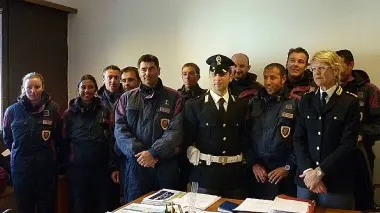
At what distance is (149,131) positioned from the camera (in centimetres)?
305

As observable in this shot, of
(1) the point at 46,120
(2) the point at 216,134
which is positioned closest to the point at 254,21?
(2) the point at 216,134

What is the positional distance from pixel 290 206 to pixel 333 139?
50cm

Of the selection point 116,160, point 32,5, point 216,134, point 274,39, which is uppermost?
point 32,5

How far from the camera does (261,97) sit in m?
3.20

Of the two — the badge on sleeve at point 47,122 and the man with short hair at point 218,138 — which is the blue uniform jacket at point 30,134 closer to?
the badge on sleeve at point 47,122

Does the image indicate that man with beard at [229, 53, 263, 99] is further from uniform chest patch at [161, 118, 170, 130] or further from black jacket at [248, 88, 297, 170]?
uniform chest patch at [161, 118, 170, 130]

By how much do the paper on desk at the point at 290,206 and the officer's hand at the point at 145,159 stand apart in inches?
36.6

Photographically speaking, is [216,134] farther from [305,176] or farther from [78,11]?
[78,11]

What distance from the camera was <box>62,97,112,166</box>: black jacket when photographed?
11.4 feet

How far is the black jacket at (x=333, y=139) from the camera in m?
2.46

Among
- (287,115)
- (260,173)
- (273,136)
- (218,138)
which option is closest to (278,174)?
(260,173)

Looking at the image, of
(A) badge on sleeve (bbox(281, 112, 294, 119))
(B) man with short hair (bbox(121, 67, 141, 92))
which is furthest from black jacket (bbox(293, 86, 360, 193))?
(B) man with short hair (bbox(121, 67, 141, 92))

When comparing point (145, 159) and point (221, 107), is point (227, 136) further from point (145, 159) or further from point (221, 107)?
point (145, 159)

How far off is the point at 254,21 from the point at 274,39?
289mm
